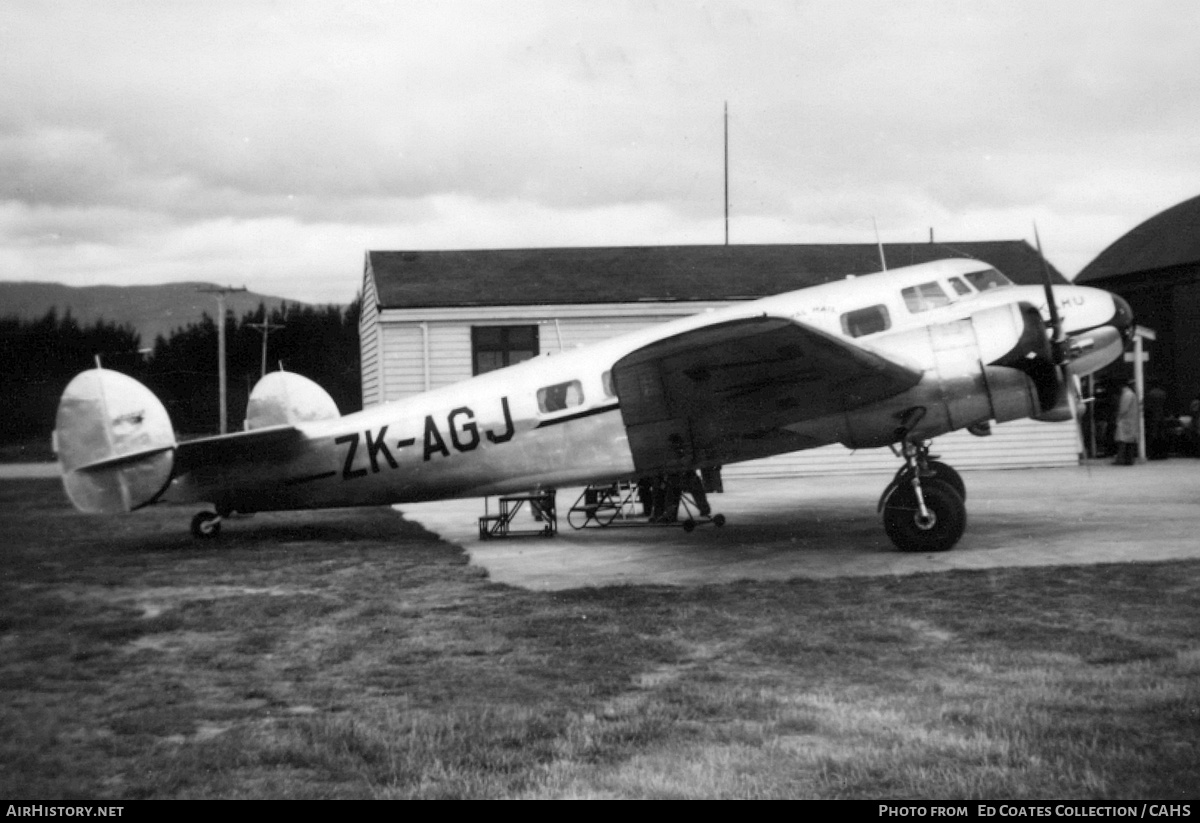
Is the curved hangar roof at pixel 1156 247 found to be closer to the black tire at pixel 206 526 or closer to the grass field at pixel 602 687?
the grass field at pixel 602 687

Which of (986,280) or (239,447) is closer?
(986,280)

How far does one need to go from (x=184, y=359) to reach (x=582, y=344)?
11994 mm

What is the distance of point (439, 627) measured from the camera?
7.52 m

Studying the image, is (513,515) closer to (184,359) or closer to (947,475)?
(947,475)

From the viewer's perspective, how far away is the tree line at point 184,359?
841cm

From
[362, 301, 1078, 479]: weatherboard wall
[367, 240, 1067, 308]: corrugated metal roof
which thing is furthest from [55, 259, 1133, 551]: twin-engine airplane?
[367, 240, 1067, 308]: corrugated metal roof

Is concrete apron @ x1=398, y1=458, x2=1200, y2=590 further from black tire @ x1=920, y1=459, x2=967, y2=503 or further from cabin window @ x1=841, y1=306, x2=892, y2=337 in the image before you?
cabin window @ x1=841, y1=306, x2=892, y2=337

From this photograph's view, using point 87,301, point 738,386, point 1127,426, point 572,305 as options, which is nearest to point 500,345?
point 572,305

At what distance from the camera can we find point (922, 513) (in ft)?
34.4

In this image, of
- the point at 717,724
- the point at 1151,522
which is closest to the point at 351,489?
the point at 717,724

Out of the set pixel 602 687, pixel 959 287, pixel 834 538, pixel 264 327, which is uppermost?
pixel 264 327

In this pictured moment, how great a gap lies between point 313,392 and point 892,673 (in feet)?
33.7

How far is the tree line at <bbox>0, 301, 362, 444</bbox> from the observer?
841cm
